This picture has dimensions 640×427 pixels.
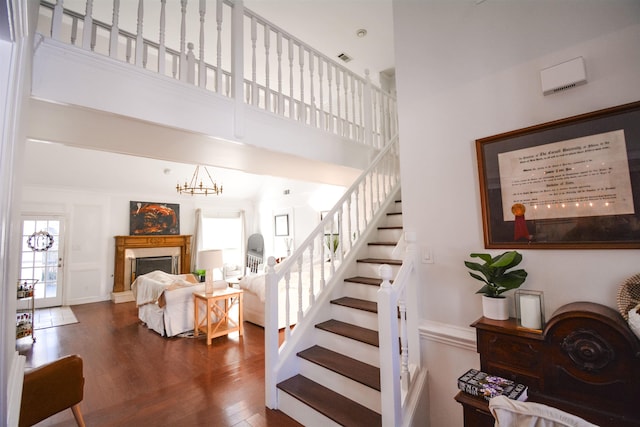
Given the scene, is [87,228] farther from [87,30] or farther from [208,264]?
[87,30]

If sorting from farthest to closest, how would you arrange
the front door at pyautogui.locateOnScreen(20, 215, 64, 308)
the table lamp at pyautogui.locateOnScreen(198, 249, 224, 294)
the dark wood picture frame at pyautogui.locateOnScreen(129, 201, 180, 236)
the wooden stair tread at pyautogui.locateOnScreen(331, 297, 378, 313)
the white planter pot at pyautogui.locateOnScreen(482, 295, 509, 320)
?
the dark wood picture frame at pyautogui.locateOnScreen(129, 201, 180, 236) < the front door at pyautogui.locateOnScreen(20, 215, 64, 308) < the table lamp at pyautogui.locateOnScreen(198, 249, 224, 294) < the wooden stair tread at pyautogui.locateOnScreen(331, 297, 378, 313) < the white planter pot at pyautogui.locateOnScreen(482, 295, 509, 320)

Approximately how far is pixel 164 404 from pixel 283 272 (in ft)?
4.95

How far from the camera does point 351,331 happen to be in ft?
7.86

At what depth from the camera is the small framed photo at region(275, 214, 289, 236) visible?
7813mm

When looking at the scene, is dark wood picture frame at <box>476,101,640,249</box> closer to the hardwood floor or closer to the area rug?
the hardwood floor

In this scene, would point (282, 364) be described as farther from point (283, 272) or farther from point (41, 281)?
point (41, 281)

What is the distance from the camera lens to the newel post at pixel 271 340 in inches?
91.4

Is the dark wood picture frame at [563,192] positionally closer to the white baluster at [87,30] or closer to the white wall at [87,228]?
the white baluster at [87,30]

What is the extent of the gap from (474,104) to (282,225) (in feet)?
21.6

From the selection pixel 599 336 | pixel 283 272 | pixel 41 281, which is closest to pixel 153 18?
pixel 283 272

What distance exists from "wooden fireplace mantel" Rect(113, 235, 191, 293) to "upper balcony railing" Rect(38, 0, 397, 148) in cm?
421

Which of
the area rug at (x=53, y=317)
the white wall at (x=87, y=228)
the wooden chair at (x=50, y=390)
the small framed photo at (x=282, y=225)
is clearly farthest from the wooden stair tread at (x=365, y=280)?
the white wall at (x=87, y=228)

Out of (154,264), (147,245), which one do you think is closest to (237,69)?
(147,245)

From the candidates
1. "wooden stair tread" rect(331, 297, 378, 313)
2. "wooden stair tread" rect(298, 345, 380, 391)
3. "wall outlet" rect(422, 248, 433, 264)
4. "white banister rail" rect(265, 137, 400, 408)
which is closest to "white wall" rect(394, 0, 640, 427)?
"wall outlet" rect(422, 248, 433, 264)
